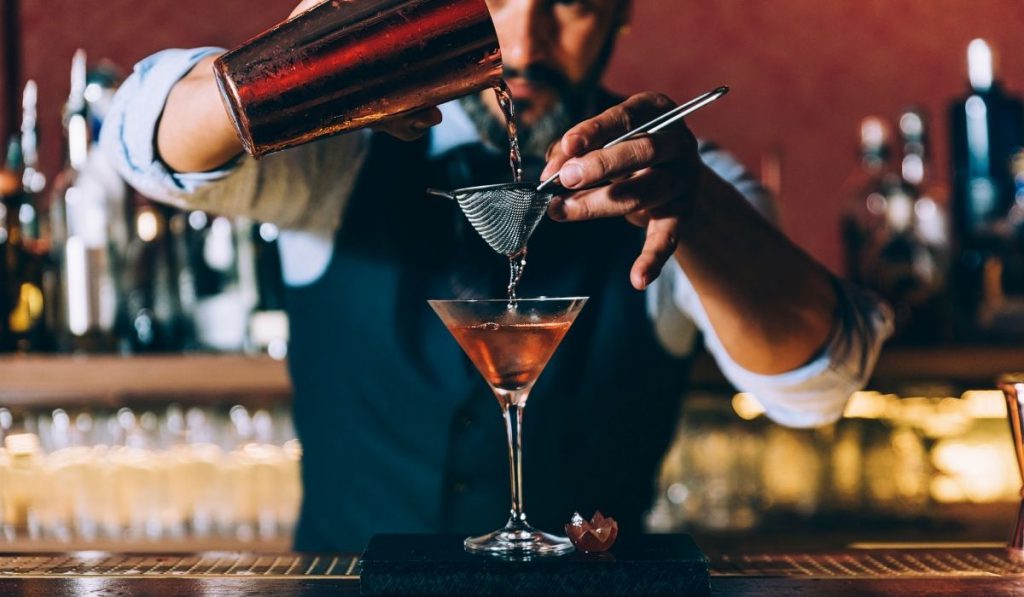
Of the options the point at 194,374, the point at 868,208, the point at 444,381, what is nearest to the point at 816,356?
the point at 444,381

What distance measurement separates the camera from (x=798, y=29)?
3158 mm

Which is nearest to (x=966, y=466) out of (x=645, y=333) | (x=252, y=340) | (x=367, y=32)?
(x=645, y=333)

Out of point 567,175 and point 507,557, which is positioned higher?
point 567,175

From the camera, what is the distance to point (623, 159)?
1257 mm

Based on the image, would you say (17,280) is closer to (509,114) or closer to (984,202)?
(509,114)

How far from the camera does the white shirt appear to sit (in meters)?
1.56

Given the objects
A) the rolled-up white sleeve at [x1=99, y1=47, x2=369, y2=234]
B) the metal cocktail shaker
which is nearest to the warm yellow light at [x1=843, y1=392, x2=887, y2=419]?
the rolled-up white sleeve at [x1=99, y1=47, x2=369, y2=234]

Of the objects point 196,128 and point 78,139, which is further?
point 78,139

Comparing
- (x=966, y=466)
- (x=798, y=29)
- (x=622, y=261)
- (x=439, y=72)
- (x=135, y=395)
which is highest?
(x=798, y=29)

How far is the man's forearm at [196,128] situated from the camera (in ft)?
4.78

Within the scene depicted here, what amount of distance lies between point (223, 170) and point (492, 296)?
22.4 inches

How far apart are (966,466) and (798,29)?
122 cm

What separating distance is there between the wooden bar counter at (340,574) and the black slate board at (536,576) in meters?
0.06

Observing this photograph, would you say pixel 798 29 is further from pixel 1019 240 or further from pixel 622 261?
pixel 622 261
